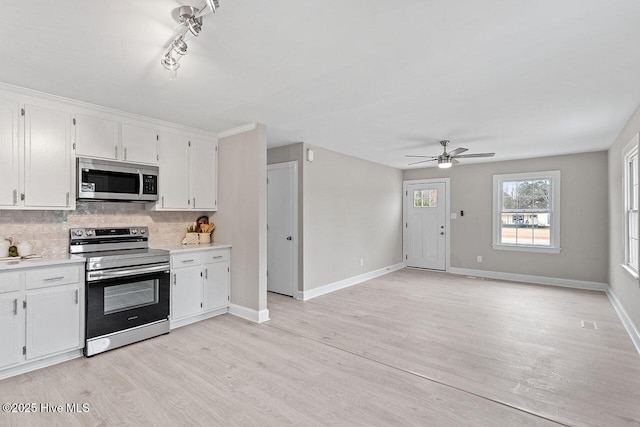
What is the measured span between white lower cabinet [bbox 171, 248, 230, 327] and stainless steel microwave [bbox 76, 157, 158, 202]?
0.80 m

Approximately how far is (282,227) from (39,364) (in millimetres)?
3220

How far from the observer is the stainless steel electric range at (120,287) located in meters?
3.01

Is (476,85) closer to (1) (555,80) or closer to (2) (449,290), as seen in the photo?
(1) (555,80)

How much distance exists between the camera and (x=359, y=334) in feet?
11.7

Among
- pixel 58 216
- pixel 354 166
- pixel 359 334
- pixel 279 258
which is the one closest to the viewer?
pixel 58 216

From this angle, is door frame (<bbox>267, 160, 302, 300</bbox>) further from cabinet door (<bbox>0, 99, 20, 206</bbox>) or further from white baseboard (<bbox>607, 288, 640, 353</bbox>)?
white baseboard (<bbox>607, 288, 640, 353</bbox>)

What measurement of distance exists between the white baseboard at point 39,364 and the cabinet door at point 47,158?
53.5 inches

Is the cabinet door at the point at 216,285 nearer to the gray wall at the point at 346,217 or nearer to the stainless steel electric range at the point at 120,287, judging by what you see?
the stainless steel electric range at the point at 120,287

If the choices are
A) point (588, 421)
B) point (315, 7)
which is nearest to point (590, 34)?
point (315, 7)

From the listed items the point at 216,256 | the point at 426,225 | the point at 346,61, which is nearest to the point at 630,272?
the point at 346,61

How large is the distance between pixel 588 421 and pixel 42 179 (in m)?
4.71

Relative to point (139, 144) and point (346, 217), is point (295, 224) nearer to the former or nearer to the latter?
point (346, 217)

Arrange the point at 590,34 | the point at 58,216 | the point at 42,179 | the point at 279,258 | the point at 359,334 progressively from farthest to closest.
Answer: the point at 279,258
the point at 359,334
the point at 58,216
the point at 42,179
the point at 590,34

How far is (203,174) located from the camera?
425 cm
